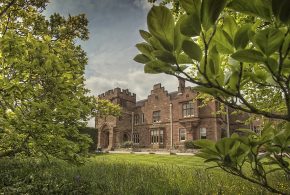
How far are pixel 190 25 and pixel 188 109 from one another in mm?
34224

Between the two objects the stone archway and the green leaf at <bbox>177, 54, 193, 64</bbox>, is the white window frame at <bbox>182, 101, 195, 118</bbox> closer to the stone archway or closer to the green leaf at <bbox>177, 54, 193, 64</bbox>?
the stone archway

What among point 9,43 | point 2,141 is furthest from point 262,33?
point 2,141

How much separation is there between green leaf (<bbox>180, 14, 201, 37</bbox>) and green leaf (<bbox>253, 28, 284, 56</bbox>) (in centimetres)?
15

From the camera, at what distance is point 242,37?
682 mm

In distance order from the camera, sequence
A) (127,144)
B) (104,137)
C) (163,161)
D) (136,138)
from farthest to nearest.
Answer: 1. (104,137)
2. (136,138)
3. (127,144)
4. (163,161)

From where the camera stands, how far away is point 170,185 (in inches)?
305

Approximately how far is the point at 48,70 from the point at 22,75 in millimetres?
746

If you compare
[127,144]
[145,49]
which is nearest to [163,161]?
[145,49]

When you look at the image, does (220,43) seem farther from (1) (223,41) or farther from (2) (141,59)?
(2) (141,59)

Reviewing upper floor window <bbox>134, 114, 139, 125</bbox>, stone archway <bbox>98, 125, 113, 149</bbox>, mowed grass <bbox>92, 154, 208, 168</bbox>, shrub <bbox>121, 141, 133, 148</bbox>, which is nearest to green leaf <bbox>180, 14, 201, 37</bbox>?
mowed grass <bbox>92, 154, 208, 168</bbox>

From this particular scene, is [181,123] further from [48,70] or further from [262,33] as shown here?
[262,33]

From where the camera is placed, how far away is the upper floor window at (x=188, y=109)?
33.8 m

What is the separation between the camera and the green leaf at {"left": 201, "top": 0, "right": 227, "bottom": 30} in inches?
22.8

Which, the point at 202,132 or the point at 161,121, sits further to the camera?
the point at 161,121
